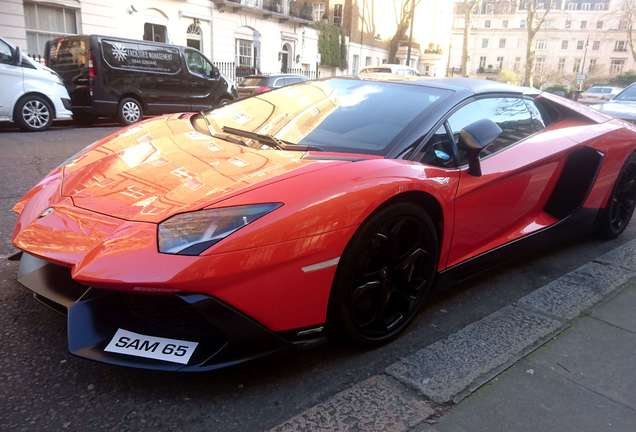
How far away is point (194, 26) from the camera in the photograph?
2181 centimetres

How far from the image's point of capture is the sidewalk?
6.07ft

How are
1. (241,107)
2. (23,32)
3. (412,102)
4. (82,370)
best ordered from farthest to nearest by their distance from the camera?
(23,32) → (241,107) → (412,102) → (82,370)

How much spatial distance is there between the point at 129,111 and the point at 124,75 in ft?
2.43

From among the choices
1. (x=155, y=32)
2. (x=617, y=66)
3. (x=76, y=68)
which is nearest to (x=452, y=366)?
(x=76, y=68)

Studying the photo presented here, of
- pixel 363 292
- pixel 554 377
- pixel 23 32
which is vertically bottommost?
pixel 554 377

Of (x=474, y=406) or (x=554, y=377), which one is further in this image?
(x=554, y=377)

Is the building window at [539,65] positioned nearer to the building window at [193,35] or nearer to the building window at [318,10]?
the building window at [318,10]

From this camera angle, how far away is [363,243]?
2.06 metres

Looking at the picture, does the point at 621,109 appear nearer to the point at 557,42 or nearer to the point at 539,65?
the point at 539,65

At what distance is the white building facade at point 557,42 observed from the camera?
284ft

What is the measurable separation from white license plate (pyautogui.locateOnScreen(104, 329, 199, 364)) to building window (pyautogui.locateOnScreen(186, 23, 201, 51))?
21907 mm

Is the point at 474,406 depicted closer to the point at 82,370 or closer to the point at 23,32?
the point at 82,370

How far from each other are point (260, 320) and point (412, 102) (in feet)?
5.01

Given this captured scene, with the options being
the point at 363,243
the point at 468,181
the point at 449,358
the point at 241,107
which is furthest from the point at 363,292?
the point at 241,107
